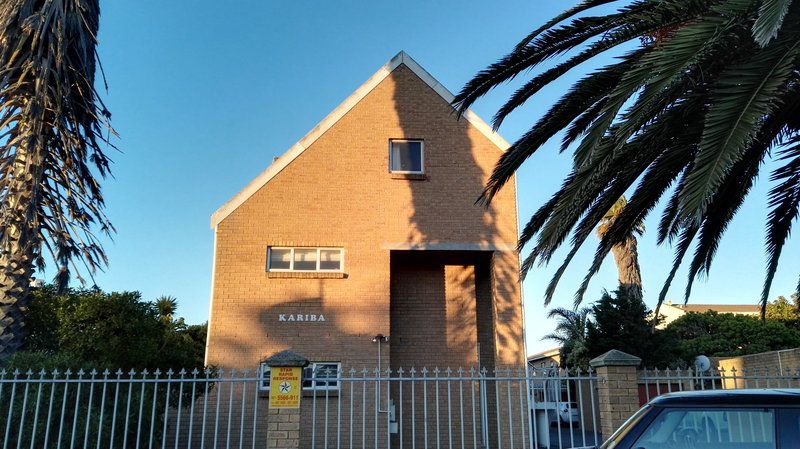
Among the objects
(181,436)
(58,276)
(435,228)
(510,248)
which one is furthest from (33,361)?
(510,248)

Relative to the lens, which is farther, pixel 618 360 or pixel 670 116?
pixel 618 360

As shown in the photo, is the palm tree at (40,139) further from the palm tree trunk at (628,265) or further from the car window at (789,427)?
the palm tree trunk at (628,265)

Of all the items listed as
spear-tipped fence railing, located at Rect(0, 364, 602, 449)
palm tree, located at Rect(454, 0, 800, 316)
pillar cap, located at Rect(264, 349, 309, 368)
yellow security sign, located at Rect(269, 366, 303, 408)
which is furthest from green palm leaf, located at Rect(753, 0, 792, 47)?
yellow security sign, located at Rect(269, 366, 303, 408)

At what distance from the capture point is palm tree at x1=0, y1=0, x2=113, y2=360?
10570mm

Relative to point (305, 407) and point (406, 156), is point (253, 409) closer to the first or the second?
point (305, 407)

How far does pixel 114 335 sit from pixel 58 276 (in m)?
1.80

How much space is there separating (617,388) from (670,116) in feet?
10.9

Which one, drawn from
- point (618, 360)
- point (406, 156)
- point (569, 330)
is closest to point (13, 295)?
point (406, 156)

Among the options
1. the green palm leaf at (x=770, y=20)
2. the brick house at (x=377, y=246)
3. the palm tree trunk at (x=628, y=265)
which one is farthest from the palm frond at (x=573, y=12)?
the palm tree trunk at (x=628, y=265)

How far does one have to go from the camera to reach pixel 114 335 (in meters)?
11.8

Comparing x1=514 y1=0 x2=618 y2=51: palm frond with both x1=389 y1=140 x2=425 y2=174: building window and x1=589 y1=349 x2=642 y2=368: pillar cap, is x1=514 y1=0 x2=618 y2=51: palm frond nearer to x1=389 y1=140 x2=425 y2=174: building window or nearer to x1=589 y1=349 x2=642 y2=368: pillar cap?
x1=589 y1=349 x2=642 y2=368: pillar cap

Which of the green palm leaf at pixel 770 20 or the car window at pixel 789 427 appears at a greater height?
the green palm leaf at pixel 770 20

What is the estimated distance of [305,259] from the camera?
1503cm

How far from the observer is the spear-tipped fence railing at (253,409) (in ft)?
25.1
